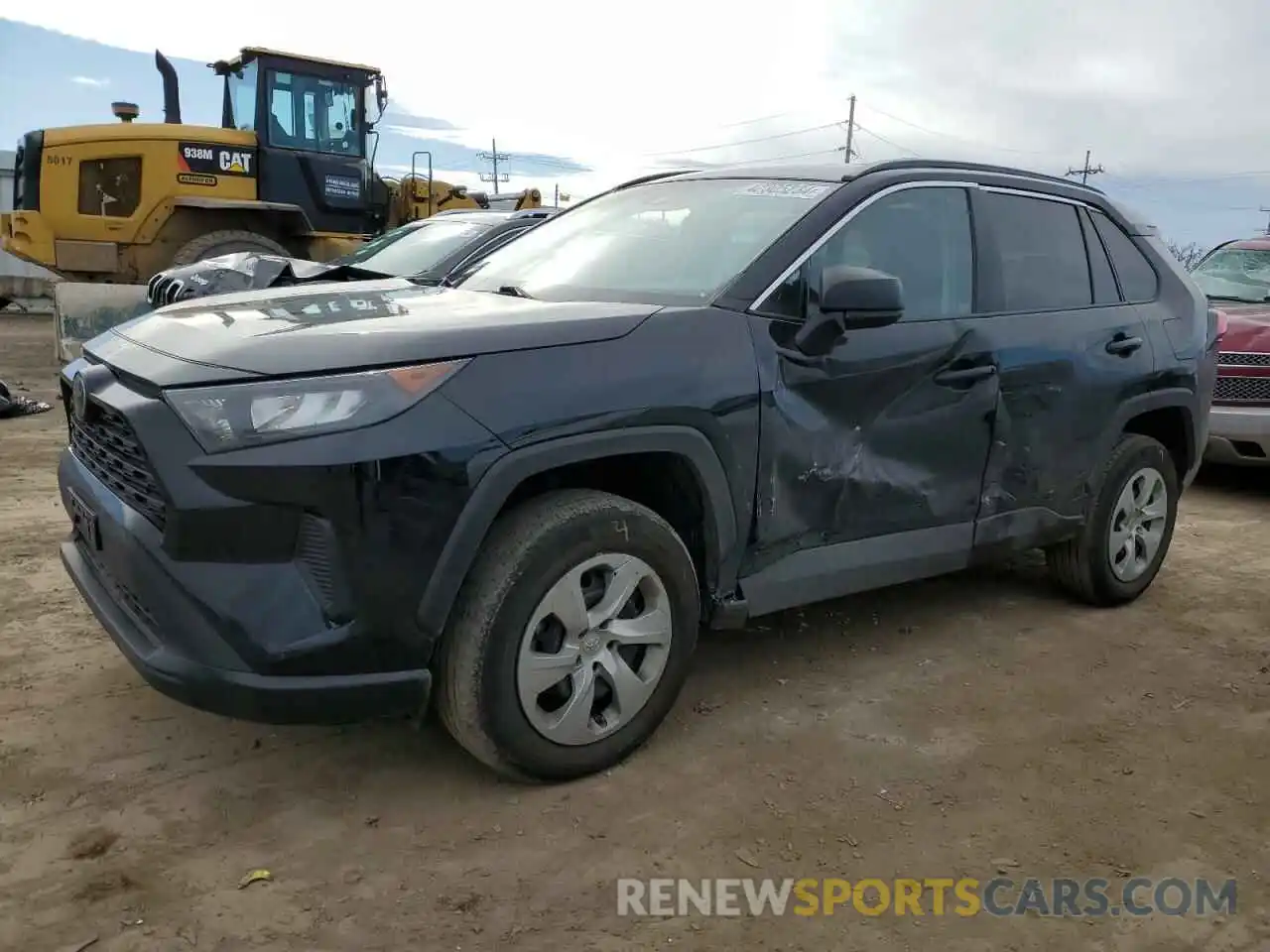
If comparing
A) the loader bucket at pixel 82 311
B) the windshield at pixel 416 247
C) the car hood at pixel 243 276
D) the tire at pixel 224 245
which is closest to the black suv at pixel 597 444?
the car hood at pixel 243 276

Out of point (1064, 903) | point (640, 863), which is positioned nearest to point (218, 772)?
point (640, 863)

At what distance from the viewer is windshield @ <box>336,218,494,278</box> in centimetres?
737

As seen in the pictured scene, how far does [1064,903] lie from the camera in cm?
254

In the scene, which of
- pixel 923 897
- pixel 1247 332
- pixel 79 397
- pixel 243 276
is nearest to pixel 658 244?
pixel 79 397

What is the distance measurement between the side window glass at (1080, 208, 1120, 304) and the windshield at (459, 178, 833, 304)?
1.52 meters

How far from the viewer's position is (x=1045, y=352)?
3.94m

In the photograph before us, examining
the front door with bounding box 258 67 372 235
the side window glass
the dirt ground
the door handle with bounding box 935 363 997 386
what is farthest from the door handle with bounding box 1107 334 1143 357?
the front door with bounding box 258 67 372 235

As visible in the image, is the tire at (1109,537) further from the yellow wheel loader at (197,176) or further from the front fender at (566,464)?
the yellow wheel loader at (197,176)

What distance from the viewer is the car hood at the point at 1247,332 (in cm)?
688

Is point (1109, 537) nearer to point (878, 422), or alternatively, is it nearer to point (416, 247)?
point (878, 422)

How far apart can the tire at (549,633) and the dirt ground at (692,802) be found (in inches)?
6.3

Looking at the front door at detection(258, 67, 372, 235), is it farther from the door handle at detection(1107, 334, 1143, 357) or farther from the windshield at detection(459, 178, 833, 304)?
the door handle at detection(1107, 334, 1143, 357)

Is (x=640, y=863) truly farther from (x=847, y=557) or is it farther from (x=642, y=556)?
(x=847, y=557)

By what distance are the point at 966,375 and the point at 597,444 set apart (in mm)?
1589
